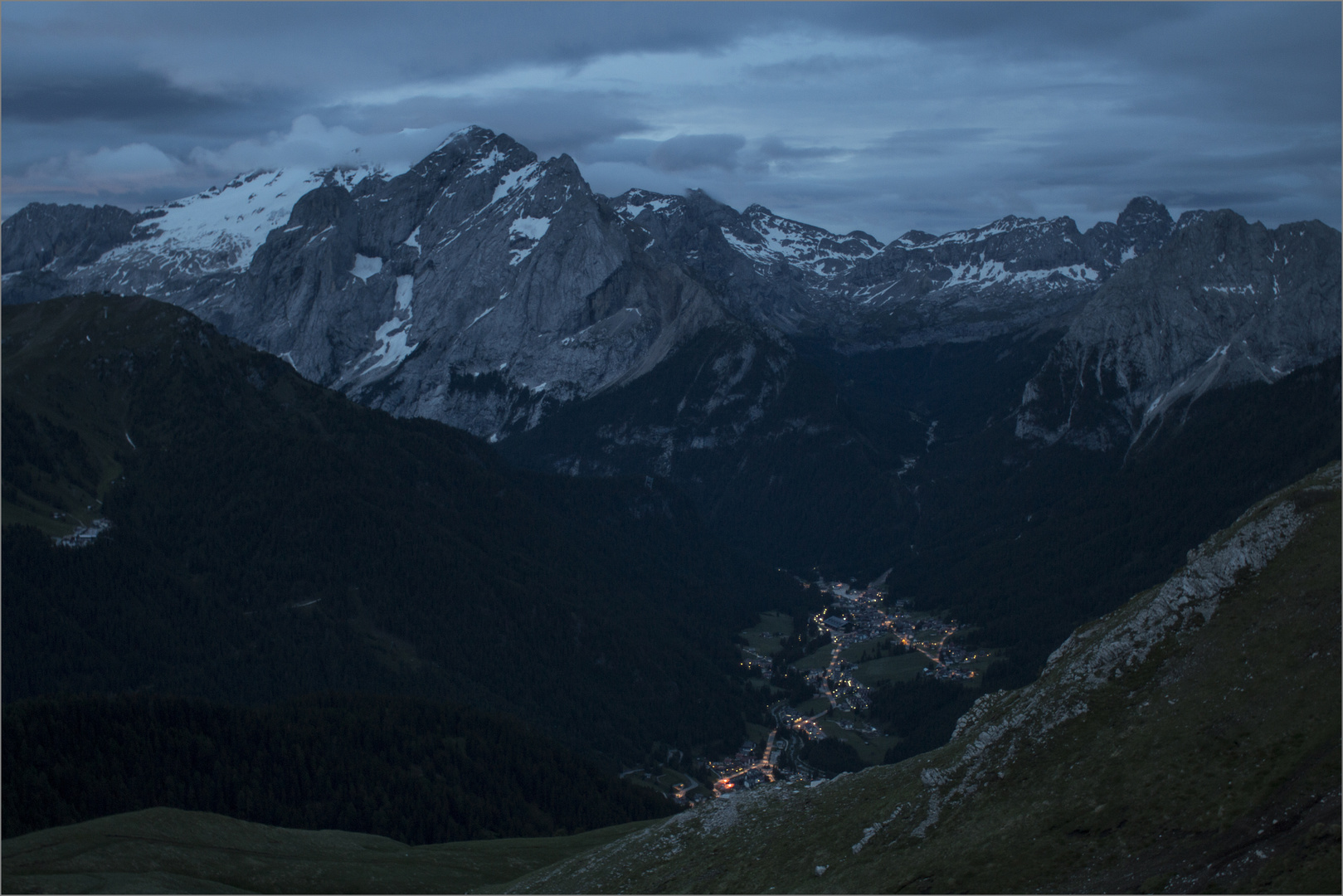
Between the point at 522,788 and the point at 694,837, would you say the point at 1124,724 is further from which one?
the point at 522,788

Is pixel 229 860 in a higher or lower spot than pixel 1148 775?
lower

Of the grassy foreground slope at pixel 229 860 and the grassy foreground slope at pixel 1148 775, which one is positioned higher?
the grassy foreground slope at pixel 1148 775

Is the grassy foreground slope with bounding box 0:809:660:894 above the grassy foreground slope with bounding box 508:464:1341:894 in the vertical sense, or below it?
below

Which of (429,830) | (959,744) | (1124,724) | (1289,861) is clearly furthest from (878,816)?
(429,830)

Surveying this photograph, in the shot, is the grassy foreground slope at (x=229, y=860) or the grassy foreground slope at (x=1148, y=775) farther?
the grassy foreground slope at (x=229, y=860)

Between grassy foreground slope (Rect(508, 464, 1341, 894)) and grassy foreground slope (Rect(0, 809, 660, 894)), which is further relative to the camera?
grassy foreground slope (Rect(0, 809, 660, 894))
